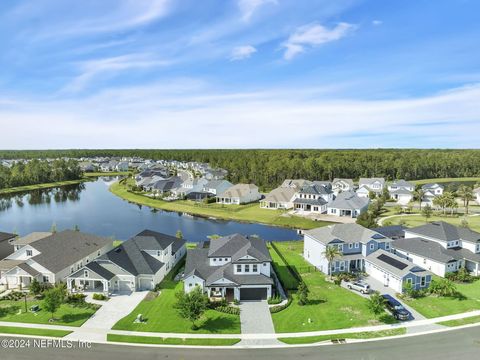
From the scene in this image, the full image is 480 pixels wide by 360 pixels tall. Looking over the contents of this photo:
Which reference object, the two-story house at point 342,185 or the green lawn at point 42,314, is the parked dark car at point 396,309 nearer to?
the green lawn at point 42,314

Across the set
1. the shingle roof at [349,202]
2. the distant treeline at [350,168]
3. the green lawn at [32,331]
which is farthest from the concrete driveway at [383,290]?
the distant treeline at [350,168]

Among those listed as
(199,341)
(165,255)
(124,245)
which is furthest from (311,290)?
(124,245)

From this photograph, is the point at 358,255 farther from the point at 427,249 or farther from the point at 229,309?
the point at 229,309

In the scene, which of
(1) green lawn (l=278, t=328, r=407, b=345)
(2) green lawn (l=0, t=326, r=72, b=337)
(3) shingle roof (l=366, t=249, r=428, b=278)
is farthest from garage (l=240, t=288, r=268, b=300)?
(2) green lawn (l=0, t=326, r=72, b=337)

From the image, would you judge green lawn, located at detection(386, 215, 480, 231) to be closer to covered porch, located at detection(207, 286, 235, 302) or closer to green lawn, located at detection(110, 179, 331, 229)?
green lawn, located at detection(110, 179, 331, 229)

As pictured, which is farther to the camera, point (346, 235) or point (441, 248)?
point (346, 235)

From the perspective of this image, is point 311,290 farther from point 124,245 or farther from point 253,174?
point 253,174

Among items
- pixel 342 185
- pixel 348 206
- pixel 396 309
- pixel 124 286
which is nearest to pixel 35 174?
pixel 342 185
